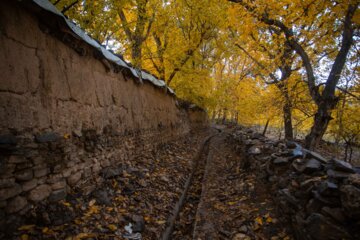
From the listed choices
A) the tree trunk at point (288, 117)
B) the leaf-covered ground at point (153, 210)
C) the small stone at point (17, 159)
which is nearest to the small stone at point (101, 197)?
the leaf-covered ground at point (153, 210)

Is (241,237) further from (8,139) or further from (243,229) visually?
(8,139)

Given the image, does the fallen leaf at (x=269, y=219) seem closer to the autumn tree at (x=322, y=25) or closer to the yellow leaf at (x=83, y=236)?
the yellow leaf at (x=83, y=236)

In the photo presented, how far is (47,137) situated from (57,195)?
2.87 feet

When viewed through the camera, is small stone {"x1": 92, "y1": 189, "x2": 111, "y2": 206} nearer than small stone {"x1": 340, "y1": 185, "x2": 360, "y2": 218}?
No

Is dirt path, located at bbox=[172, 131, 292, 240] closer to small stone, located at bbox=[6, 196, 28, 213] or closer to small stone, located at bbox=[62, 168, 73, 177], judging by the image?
small stone, located at bbox=[62, 168, 73, 177]

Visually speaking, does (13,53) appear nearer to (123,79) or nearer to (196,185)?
(123,79)

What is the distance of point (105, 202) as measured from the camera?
11.6 feet

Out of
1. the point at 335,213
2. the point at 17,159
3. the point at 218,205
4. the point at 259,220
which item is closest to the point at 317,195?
the point at 335,213

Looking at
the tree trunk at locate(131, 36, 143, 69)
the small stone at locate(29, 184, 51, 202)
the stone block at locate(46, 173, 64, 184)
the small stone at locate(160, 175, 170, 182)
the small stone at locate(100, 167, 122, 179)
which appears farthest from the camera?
the tree trunk at locate(131, 36, 143, 69)

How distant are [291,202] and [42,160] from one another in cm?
381

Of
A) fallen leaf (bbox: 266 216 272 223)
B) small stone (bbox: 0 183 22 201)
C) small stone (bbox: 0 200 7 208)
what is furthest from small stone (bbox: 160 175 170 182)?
small stone (bbox: 0 200 7 208)

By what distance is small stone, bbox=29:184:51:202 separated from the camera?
2.59 metres

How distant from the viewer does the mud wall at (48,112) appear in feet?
7.63

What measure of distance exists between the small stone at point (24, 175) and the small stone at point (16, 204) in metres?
0.22
